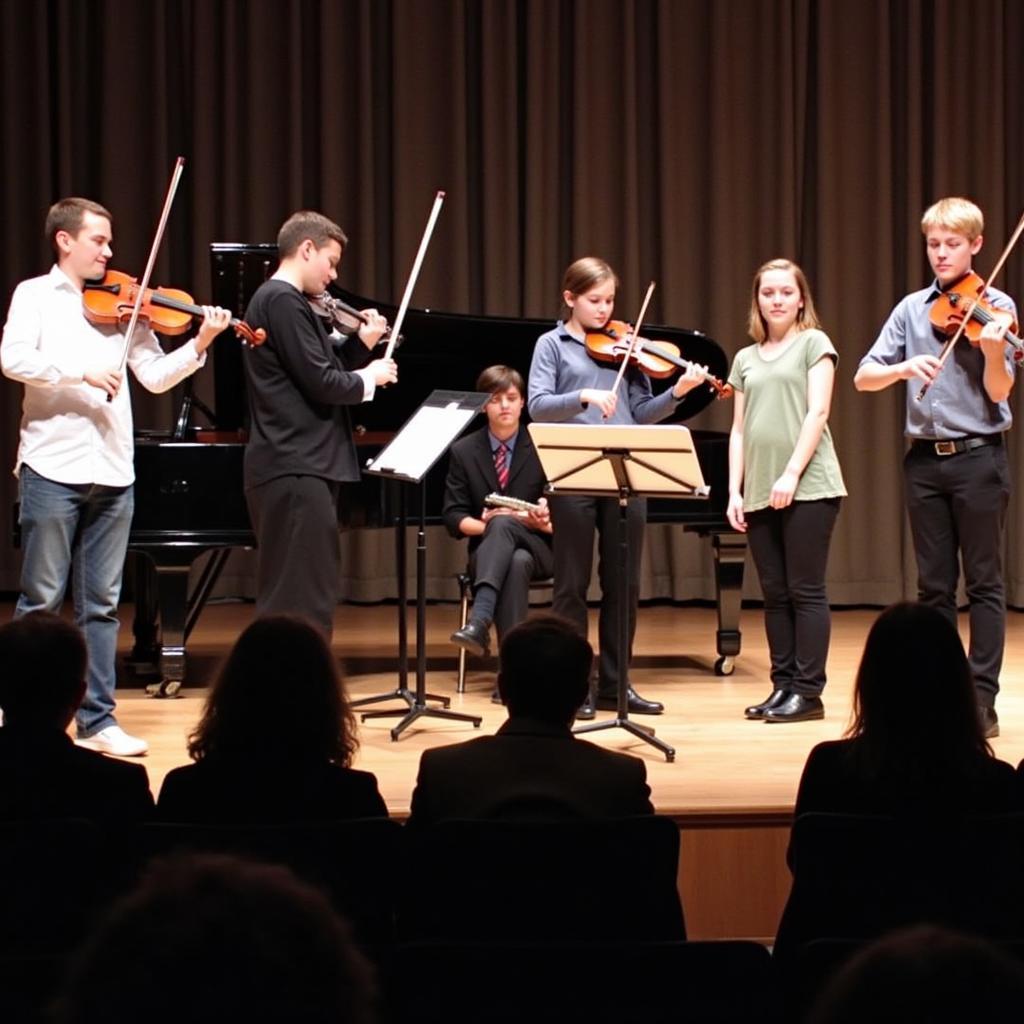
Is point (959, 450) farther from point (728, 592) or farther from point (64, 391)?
point (64, 391)

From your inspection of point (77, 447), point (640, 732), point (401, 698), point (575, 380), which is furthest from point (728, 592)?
point (77, 447)

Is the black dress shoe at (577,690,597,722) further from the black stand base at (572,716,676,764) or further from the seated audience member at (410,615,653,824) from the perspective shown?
the seated audience member at (410,615,653,824)

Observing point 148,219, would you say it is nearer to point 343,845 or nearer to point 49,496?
point 49,496

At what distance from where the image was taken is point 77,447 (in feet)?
14.3

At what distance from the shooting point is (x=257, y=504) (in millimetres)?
4625

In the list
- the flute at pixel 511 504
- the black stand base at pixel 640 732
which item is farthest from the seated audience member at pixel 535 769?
the flute at pixel 511 504

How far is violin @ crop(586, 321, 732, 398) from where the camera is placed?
17.0 feet

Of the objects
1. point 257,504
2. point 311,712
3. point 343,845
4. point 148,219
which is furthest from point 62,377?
point 148,219

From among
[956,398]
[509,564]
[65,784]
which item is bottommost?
[65,784]

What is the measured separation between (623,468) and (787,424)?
0.77 m

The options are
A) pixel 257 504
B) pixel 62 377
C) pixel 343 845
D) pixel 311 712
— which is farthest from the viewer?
pixel 257 504

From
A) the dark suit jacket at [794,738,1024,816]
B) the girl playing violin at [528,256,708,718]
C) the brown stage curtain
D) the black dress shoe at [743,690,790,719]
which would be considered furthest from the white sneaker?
the brown stage curtain

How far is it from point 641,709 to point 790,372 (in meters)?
1.23

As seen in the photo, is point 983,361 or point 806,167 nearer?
point 983,361
